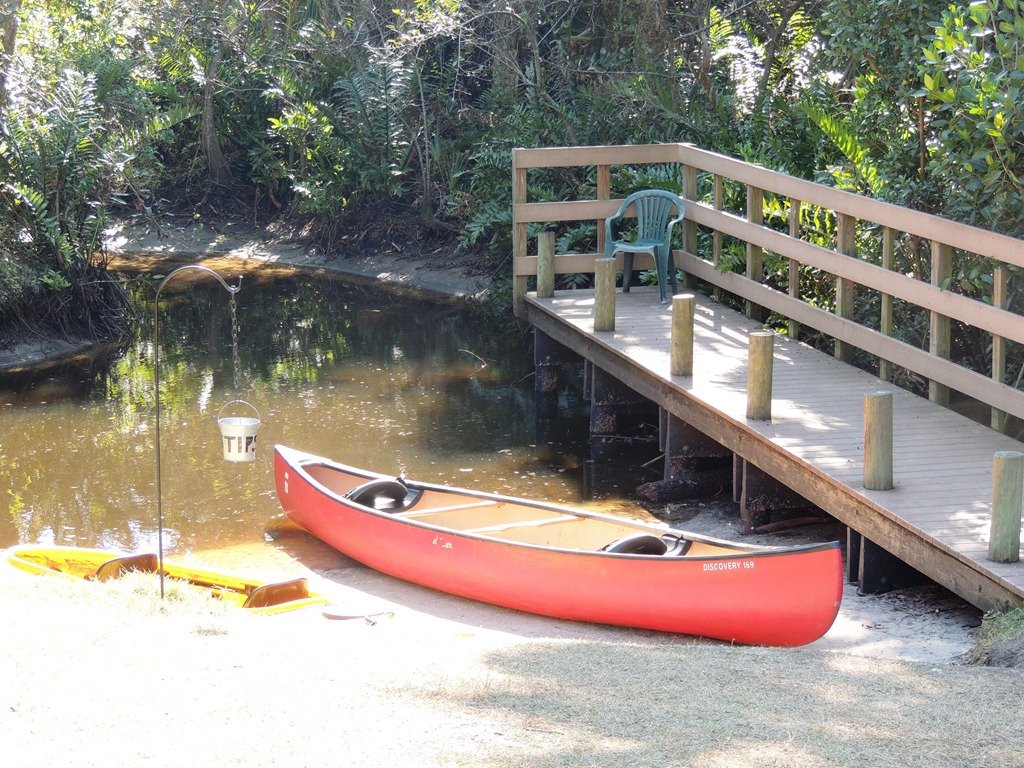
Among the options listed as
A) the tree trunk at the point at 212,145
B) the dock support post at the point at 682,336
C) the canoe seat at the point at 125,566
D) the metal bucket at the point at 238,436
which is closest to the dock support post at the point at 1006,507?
the dock support post at the point at 682,336

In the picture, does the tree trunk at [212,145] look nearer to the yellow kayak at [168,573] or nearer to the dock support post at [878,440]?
the yellow kayak at [168,573]

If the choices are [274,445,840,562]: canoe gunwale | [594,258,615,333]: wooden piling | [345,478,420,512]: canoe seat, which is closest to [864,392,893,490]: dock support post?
[274,445,840,562]: canoe gunwale

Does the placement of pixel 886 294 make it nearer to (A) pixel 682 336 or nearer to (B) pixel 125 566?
(A) pixel 682 336

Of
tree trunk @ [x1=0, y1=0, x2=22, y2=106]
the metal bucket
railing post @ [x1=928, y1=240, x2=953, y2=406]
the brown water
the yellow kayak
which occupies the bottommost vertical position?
the brown water

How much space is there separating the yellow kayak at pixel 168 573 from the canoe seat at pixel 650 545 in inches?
72.7

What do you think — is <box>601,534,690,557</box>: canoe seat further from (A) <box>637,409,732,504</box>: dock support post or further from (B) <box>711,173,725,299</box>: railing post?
(B) <box>711,173,725,299</box>: railing post

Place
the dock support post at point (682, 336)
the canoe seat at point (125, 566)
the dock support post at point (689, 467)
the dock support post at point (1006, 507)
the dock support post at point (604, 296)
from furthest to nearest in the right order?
the dock support post at point (604, 296) → the dock support post at point (689, 467) → the dock support post at point (682, 336) → the canoe seat at point (125, 566) → the dock support post at point (1006, 507)

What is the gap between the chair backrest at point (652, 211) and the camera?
12523mm

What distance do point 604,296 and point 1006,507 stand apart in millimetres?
5345

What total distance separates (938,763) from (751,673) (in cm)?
124

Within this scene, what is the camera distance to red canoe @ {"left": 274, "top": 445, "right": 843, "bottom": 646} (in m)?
7.05

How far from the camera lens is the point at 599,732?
4.86 m

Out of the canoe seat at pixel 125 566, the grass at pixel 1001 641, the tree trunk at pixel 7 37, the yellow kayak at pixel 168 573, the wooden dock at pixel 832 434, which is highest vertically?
the tree trunk at pixel 7 37

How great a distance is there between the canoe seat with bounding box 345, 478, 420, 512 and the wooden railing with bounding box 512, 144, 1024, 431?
361 cm
